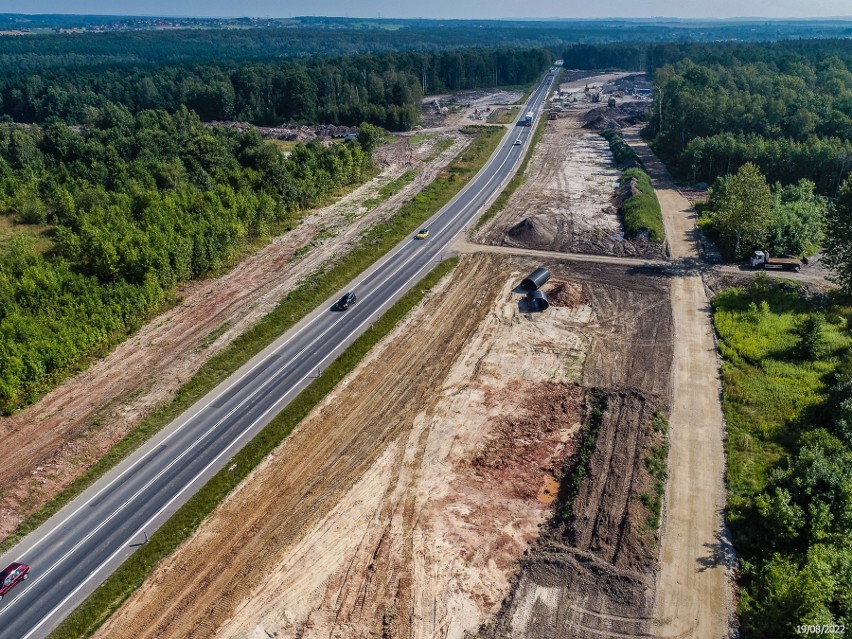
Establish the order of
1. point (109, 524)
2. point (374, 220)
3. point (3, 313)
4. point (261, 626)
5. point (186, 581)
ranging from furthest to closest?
point (374, 220)
point (3, 313)
point (109, 524)
point (186, 581)
point (261, 626)

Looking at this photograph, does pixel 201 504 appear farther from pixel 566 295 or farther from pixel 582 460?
pixel 566 295

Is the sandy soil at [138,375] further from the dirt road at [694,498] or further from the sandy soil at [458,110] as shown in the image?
the sandy soil at [458,110]

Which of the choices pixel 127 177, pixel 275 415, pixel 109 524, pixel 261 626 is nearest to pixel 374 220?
pixel 127 177

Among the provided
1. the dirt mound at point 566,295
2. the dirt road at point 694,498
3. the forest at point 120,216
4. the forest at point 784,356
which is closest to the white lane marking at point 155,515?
the forest at point 120,216

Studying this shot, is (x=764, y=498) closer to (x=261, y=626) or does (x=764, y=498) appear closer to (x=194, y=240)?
(x=261, y=626)

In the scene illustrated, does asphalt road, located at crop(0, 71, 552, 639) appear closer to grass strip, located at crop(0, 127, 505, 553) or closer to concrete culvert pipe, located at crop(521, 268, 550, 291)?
grass strip, located at crop(0, 127, 505, 553)

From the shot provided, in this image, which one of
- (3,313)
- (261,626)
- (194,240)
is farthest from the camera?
(194,240)
